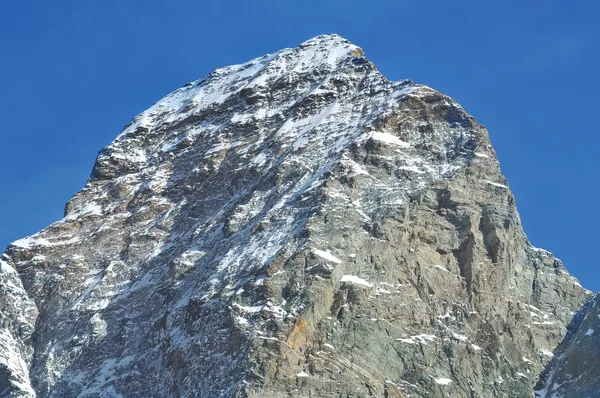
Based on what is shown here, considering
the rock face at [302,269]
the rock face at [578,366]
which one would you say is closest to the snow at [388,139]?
the rock face at [302,269]

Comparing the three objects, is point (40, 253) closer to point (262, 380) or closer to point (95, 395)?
point (95, 395)

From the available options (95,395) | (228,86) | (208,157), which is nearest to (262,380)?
(95,395)

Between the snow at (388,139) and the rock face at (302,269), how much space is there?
0.17m

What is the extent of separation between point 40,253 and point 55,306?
8433mm

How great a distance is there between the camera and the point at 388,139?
134 m

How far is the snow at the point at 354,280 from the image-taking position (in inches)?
4663

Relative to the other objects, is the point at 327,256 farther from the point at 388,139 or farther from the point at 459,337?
the point at 388,139

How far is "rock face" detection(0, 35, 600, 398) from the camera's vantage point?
11544cm

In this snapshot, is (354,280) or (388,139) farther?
(388,139)

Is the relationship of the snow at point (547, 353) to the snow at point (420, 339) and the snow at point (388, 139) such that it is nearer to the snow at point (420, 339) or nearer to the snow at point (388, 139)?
the snow at point (420, 339)

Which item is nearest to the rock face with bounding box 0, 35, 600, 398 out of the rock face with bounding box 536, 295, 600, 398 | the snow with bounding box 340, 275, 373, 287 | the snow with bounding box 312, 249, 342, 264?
the snow with bounding box 340, 275, 373, 287

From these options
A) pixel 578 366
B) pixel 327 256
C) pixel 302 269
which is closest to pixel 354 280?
pixel 327 256

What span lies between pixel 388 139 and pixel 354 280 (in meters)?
18.5

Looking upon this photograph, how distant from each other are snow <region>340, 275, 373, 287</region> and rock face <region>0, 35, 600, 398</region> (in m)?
0.10
